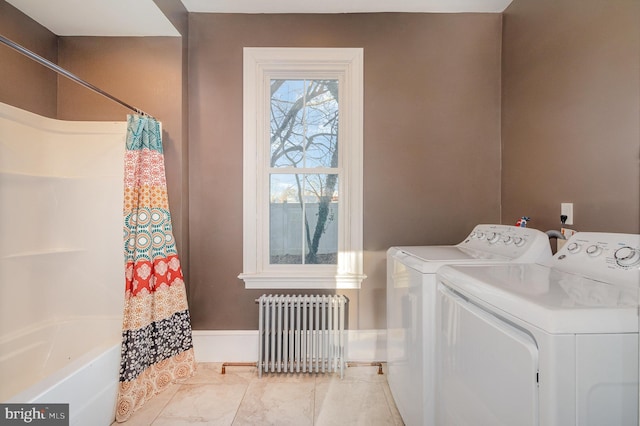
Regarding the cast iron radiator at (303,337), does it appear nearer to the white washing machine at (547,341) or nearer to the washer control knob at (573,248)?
the white washing machine at (547,341)

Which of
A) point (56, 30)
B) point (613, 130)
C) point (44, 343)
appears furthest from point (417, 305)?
point (56, 30)

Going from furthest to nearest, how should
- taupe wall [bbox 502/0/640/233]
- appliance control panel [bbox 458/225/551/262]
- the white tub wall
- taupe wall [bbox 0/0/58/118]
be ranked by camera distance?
the white tub wall, taupe wall [bbox 0/0/58/118], appliance control panel [bbox 458/225/551/262], taupe wall [bbox 502/0/640/233]

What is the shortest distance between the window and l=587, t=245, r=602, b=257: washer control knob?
4.11 feet

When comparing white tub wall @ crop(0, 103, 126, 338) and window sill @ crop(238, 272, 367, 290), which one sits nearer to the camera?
white tub wall @ crop(0, 103, 126, 338)

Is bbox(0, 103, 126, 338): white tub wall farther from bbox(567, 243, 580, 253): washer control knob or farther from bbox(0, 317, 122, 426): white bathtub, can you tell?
bbox(567, 243, 580, 253): washer control knob

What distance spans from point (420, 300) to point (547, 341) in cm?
64

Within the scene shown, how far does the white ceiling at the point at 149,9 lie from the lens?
176cm

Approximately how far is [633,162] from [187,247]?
2.48 meters

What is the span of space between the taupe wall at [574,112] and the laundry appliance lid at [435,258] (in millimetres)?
484

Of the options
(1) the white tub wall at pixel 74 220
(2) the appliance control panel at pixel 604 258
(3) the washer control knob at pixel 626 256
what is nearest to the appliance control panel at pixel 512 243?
(2) the appliance control panel at pixel 604 258

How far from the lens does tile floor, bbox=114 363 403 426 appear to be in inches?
63.1

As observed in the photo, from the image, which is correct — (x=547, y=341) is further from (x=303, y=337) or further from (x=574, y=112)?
(x=303, y=337)

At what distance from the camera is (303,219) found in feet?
7.22

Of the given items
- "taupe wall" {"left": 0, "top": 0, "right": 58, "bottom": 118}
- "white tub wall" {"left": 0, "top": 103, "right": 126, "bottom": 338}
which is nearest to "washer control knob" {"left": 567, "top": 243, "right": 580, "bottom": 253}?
"white tub wall" {"left": 0, "top": 103, "right": 126, "bottom": 338}
